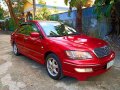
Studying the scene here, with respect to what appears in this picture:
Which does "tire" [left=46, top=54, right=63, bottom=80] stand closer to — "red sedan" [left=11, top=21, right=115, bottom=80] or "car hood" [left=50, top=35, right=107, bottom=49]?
"red sedan" [left=11, top=21, right=115, bottom=80]

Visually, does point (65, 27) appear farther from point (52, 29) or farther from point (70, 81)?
point (70, 81)

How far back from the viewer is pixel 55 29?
5.83m

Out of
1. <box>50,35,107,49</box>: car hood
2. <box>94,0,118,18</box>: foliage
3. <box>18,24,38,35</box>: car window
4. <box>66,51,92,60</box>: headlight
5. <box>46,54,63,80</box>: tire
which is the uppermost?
<box>94,0,118,18</box>: foliage

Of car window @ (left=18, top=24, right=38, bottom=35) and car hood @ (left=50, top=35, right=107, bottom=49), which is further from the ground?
car window @ (left=18, top=24, right=38, bottom=35)

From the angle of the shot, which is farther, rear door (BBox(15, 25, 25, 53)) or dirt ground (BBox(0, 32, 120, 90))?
rear door (BBox(15, 25, 25, 53))

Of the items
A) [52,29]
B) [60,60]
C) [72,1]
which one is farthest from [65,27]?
[72,1]

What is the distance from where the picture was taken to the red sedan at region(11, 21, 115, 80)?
14.3ft

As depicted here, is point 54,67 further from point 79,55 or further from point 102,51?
point 102,51

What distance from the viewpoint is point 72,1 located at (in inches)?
401

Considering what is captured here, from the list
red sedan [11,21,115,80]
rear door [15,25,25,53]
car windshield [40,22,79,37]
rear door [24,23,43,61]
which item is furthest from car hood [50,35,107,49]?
rear door [15,25,25,53]

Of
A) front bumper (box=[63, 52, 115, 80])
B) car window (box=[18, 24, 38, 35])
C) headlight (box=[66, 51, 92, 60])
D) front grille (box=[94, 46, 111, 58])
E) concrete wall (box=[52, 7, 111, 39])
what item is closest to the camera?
front bumper (box=[63, 52, 115, 80])

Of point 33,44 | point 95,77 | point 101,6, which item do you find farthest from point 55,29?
point 101,6

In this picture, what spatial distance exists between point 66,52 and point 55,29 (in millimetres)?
1509

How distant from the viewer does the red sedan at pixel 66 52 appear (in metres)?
4.37
